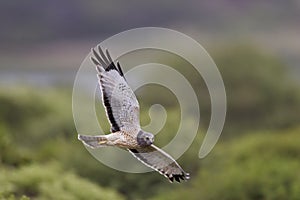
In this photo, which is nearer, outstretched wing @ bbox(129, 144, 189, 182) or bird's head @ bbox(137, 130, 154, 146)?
bird's head @ bbox(137, 130, 154, 146)

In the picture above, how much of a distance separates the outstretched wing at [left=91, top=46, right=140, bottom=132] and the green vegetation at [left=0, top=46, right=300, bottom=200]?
1.91 meters

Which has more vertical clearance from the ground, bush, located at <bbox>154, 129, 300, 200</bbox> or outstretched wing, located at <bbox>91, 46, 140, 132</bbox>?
bush, located at <bbox>154, 129, 300, 200</bbox>

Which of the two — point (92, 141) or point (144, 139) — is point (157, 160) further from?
point (92, 141)

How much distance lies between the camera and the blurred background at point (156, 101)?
22.8m

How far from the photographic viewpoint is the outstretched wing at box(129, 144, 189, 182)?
15141 mm

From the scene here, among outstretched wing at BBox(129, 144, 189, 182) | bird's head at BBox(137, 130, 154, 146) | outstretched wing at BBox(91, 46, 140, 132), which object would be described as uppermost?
outstretched wing at BBox(91, 46, 140, 132)

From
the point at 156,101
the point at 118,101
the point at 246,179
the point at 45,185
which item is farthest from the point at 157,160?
the point at 156,101

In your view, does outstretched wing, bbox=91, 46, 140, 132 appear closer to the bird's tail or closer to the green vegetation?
the bird's tail

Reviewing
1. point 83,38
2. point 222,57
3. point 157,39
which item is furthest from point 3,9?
point 222,57

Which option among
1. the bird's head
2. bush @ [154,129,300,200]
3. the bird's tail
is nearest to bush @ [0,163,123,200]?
bush @ [154,129,300,200]

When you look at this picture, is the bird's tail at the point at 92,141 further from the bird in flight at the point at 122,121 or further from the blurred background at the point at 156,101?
the blurred background at the point at 156,101

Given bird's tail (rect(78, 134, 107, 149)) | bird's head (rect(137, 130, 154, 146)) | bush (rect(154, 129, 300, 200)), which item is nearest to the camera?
bird's tail (rect(78, 134, 107, 149))

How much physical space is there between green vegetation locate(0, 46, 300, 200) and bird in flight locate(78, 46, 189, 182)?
6.13 feet

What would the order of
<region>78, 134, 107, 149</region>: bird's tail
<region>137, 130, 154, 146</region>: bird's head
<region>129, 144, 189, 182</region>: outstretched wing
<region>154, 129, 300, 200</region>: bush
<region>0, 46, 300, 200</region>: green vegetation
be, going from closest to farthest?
1. <region>78, 134, 107, 149</region>: bird's tail
2. <region>137, 130, 154, 146</region>: bird's head
3. <region>129, 144, 189, 182</region>: outstretched wing
4. <region>0, 46, 300, 200</region>: green vegetation
5. <region>154, 129, 300, 200</region>: bush
